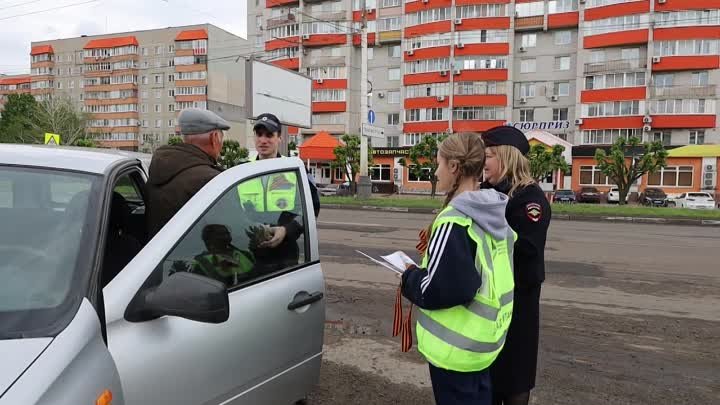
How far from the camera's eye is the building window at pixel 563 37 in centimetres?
4802

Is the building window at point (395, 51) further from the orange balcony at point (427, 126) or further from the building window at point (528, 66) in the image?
the building window at point (528, 66)

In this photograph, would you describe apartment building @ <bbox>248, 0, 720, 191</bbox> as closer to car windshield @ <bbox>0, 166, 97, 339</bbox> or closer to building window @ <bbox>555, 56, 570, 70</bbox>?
building window @ <bbox>555, 56, 570, 70</bbox>

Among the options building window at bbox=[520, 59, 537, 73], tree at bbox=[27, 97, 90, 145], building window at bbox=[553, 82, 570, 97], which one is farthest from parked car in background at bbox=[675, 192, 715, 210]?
tree at bbox=[27, 97, 90, 145]

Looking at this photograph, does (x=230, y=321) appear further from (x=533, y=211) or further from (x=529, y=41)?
(x=529, y=41)

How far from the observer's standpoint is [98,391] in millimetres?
1435

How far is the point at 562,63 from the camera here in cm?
4838

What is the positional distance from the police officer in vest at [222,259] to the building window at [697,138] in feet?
161

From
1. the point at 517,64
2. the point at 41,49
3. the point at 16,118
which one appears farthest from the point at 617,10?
the point at 41,49

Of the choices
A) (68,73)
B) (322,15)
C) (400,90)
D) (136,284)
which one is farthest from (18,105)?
(136,284)

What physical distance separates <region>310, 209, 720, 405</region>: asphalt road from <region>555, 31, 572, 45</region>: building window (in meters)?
Answer: 43.7

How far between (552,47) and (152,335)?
2084 inches

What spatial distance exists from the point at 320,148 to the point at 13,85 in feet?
284

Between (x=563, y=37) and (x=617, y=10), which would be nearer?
(x=617, y=10)

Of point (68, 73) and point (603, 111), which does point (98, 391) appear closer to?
point (603, 111)
